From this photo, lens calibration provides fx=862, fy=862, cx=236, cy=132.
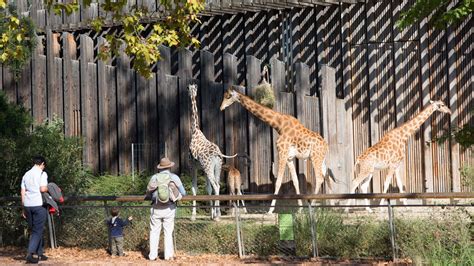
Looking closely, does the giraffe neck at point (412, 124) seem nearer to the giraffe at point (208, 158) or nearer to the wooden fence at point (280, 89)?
the wooden fence at point (280, 89)

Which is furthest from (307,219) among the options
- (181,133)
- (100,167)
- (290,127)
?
(100,167)

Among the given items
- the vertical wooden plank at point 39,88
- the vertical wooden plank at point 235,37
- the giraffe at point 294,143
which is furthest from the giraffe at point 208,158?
the vertical wooden plank at point 39,88

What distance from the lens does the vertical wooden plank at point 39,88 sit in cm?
2394

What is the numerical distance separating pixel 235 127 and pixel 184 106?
1541mm

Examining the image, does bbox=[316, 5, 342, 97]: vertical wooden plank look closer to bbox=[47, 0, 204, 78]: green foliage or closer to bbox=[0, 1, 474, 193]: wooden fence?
bbox=[0, 1, 474, 193]: wooden fence

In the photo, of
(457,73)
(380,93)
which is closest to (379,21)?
(380,93)

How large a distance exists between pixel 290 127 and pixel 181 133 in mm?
4301

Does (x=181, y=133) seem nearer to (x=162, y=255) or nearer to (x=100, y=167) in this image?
(x=100, y=167)

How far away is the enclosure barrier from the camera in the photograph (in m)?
13.5

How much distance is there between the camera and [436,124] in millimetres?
21875

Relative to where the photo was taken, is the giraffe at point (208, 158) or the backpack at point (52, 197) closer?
the backpack at point (52, 197)

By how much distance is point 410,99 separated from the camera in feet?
72.5

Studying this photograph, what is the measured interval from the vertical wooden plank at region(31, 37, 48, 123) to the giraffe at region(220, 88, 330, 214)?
779cm

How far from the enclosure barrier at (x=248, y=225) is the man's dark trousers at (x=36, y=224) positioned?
105 centimetres
